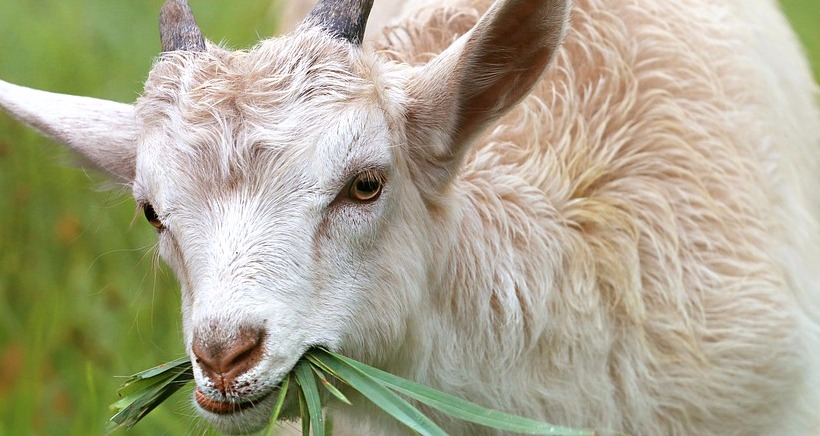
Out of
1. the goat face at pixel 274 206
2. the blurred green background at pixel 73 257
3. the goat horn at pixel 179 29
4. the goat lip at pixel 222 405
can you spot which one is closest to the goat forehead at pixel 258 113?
the goat face at pixel 274 206

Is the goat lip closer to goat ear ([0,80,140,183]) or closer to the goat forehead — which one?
the goat forehead

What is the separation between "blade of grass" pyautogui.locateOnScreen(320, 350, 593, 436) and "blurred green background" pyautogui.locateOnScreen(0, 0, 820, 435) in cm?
68

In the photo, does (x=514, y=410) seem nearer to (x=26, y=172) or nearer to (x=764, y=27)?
(x=764, y=27)

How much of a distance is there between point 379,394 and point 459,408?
24 centimetres

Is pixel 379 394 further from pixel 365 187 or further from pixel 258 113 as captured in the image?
pixel 258 113

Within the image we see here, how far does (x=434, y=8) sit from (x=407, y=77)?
4.52 ft

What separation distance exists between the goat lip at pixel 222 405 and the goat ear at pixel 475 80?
3.34 feet

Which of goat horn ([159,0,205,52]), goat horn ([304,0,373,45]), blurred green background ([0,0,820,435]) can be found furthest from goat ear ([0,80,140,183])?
goat horn ([304,0,373,45])

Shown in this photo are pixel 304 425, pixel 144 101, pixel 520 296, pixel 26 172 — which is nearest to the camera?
A: pixel 304 425

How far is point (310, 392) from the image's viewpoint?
339 centimetres

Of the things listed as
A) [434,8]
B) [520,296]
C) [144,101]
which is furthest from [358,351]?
[434,8]

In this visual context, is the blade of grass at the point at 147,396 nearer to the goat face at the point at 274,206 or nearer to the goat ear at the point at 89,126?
the goat face at the point at 274,206

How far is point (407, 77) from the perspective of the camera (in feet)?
13.0

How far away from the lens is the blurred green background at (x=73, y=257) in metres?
5.73
